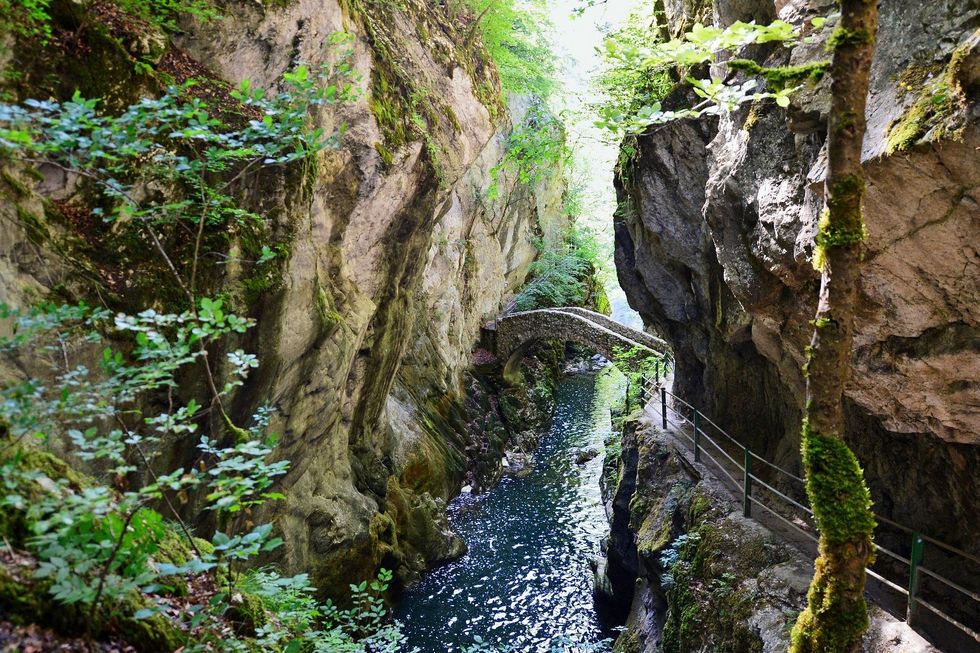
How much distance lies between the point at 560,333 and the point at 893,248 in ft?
55.2

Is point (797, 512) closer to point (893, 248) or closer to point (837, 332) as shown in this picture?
point (893, 248)

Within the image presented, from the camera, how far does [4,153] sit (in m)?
3.77

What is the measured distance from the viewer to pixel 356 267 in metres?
8.98

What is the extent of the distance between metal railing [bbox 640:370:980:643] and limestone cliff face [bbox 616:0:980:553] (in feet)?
1.35

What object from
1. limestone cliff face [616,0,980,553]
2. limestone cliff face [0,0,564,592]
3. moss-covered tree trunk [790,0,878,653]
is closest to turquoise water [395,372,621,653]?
limestone cliff face [0,0,564,592]

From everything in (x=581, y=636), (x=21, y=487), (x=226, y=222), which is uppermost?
(x=226, y=222)

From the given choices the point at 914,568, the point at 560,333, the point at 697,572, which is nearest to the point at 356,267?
the point at 697,572

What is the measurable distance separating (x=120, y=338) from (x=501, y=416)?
16.3 m

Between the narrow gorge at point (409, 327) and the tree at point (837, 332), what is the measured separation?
3 centimetres

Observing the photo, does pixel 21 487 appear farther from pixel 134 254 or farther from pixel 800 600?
pixel 800 600

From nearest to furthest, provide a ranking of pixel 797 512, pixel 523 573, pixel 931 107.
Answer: pixel 931 107 → pixel 797 512 → pixel 523 573

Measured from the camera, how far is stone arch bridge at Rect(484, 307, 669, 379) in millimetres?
18609

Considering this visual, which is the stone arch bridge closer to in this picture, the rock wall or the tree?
the rock wall

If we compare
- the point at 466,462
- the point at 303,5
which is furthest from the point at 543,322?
the point at 303,5
